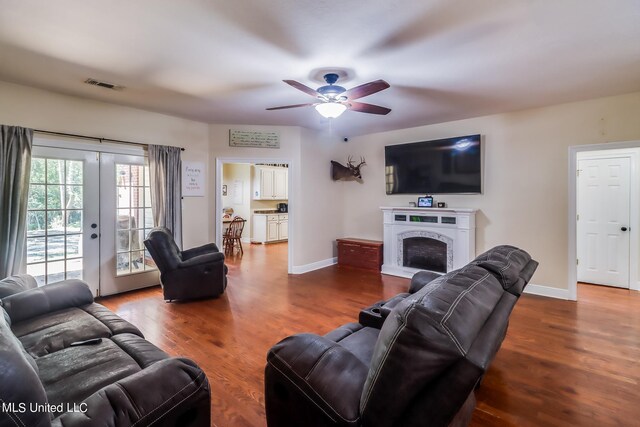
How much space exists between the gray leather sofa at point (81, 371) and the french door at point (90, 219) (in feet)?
4.89

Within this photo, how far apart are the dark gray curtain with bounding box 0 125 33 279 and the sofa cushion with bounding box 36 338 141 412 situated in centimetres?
231

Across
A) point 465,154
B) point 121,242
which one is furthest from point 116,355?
point 465,154

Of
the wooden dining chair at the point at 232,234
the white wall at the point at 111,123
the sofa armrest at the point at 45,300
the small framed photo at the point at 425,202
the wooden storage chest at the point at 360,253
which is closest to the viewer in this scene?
the sofa armrest at the point at 45,300

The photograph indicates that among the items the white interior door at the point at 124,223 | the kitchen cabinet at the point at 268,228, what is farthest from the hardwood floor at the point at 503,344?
the kitchen cabinet at the point at 268,228

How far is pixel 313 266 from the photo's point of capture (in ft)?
18.1

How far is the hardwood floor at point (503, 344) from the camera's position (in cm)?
192

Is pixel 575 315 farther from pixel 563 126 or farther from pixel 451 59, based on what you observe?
pixel 451 59

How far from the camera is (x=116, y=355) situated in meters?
1.64

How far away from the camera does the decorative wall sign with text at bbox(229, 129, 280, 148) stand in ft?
16.3

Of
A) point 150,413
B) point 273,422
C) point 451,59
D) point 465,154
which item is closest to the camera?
point 150,413

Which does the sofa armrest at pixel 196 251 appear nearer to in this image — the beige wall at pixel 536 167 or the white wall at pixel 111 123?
the white wall at pixel 111 123

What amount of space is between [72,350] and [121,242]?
283 cm

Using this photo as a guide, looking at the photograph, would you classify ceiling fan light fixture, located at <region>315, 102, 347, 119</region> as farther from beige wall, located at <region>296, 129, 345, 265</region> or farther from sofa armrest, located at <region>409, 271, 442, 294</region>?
beige wall, located at <region>296, 129, 345, 265</region>

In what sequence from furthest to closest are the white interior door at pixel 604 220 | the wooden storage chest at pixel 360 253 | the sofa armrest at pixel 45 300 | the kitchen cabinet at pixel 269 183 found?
the kitchen cabinet at pixel 269 183 < the wooden storage chest at pixel 360 253 < the white interior door at pixel 604 220 < the sofa armrest at pixel 45 300
